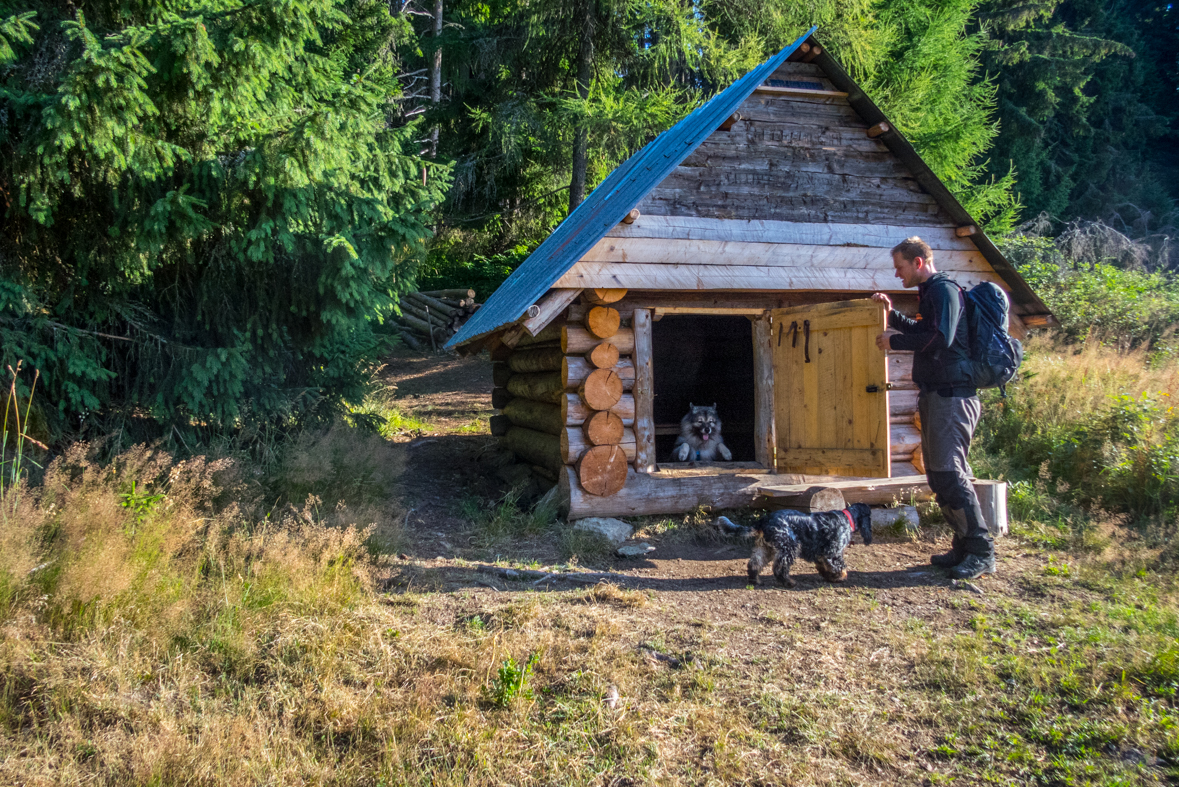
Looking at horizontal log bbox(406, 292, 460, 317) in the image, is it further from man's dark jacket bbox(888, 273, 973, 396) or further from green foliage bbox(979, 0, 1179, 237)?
green foliage bbox(979, 0, 1179, 237)

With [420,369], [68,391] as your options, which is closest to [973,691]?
[68,391]

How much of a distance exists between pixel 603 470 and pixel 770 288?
7.91 feet

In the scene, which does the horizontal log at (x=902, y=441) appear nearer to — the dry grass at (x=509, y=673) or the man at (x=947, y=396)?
the man at (x=947, y=396)

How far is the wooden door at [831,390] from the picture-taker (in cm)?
609

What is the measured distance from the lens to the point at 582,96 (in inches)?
569

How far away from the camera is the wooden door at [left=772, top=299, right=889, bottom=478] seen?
20.0 ft

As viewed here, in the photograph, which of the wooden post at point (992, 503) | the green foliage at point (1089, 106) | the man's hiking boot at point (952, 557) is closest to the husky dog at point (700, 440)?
the wooden post at point (992, 503)

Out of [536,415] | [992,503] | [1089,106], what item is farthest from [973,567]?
[1089,106]

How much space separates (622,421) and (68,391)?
4.71 meters

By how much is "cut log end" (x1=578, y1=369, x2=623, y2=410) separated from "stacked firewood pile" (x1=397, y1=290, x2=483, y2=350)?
1286 centimetres

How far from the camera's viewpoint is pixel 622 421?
693 centimetres

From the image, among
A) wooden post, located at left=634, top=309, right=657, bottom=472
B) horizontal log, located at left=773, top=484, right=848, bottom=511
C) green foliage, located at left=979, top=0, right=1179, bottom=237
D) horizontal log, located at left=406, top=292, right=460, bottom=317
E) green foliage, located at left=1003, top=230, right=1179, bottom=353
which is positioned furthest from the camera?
green foliage, located at left=979, top=0, right=1179, bottom=237

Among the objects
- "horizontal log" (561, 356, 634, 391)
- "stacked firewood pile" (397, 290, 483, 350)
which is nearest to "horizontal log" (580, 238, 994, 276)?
"horizontal log" (561, 356, 634, 391)

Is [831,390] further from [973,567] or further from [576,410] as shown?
[576,410]
